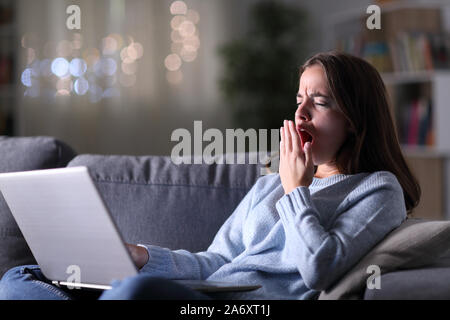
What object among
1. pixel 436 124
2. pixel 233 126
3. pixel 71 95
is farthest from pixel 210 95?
pixel 436 124

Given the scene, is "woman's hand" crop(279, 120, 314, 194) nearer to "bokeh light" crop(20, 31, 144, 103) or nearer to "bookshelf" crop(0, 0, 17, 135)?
"bokeh light" crop(20, 31, 144, 103)

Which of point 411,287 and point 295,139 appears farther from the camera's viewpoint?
point 295,139

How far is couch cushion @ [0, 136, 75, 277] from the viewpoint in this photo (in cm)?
183

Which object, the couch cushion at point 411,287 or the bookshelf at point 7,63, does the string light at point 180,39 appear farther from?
the couch cushion at point 411,287

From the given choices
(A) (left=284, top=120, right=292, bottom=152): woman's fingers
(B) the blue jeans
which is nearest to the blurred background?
(A) (left=284, top=120, right=292, bottom=152): woman's fingers

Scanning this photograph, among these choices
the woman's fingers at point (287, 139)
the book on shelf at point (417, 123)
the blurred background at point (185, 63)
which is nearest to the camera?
the woman's fingers at point (287, 139)

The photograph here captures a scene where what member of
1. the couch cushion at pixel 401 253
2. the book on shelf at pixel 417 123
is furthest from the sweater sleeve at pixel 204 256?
the book on shelf at pixel 417 123

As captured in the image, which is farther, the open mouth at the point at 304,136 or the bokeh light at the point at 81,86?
the bokeh light at the point at 81,86

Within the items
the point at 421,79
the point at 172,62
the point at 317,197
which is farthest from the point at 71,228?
the point at 172,62

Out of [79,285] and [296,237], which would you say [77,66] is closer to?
[79,285]

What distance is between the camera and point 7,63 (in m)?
4.60

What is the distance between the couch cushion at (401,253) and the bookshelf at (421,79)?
2526 mm

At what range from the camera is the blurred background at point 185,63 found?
4117mm

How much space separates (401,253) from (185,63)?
3.84m
